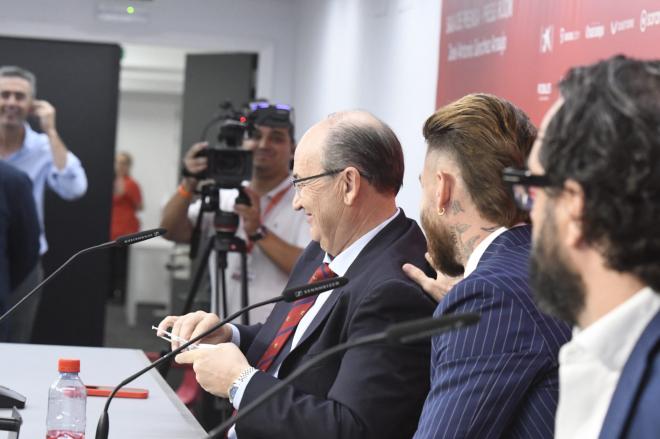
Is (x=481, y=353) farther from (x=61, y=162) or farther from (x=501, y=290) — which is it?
(x=61, y=162)

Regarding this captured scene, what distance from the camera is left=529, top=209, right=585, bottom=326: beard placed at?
117cm

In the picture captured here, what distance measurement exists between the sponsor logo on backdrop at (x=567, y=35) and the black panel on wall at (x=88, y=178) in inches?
158

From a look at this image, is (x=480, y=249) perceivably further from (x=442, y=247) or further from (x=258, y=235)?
(x=258, y=235)

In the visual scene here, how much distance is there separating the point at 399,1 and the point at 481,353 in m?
3.41

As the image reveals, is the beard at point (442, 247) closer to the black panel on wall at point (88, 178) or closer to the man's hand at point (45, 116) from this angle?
the man's hand at point (45, 116)

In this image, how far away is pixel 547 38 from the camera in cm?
322

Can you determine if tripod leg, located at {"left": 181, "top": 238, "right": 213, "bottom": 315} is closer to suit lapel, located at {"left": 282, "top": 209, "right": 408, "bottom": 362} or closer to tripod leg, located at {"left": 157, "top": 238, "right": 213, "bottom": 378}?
tripod leg, located at {"left": 157, "top": 238, "right": 213, "bottom": 378}

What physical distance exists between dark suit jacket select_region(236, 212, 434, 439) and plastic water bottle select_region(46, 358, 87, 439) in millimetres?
296

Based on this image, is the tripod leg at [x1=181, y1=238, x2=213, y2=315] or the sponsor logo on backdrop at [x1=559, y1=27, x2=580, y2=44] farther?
the tripod leg at [x1=181, y1=238, x2=213, y2=315]

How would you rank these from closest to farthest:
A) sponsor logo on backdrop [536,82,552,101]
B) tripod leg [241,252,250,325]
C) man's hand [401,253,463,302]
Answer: man's hand [401,253,463,302] < sponsor logo on backdrop [536,82,552,101] < tripod leg [241,252,250,325]

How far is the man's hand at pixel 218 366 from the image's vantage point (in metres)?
1.99

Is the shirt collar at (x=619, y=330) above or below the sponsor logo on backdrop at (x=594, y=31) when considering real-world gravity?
below

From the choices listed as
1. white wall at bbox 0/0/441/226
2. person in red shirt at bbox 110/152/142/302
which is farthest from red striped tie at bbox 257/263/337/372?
person in red shirt at bbox 110/152/142/302

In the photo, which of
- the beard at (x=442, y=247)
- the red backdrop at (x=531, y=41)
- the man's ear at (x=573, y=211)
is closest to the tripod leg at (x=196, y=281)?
the red backdrop at (x=531, y=41)
